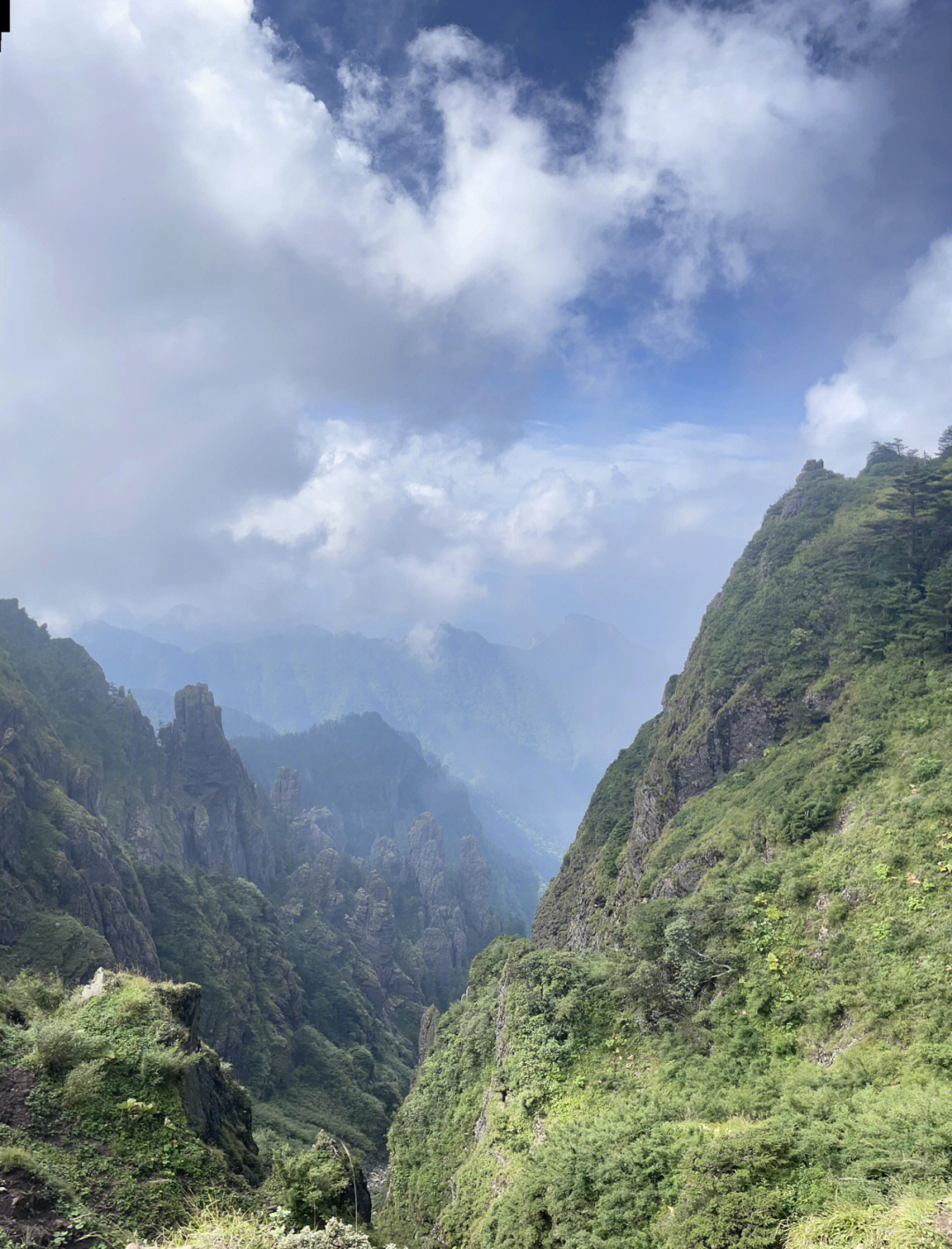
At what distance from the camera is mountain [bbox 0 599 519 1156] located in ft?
242

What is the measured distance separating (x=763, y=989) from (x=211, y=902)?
9887 centimetres

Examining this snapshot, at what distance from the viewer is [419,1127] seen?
40750 millimetres

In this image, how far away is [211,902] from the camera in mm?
102375

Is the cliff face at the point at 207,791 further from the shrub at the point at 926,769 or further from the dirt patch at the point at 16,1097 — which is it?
the shrub at the point at 926,769

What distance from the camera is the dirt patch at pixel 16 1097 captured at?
671 inches

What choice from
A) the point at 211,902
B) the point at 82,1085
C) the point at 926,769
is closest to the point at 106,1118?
the point at 82,1085

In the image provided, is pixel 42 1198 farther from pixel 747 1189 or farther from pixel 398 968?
pixel 398 968

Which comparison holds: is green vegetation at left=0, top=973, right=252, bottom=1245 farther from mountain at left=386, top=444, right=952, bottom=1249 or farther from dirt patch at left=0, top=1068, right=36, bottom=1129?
mountain at left=386, top=444, right=952, bottom=1249

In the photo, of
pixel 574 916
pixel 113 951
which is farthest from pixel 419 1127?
pixel 113 951

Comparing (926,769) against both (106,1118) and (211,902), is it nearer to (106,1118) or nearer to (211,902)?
(106,1118)

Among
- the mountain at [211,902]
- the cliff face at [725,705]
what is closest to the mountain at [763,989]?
the cliff face at [725,705]

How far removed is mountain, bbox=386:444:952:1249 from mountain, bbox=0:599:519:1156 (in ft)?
152

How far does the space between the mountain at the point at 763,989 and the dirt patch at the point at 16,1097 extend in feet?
50.8

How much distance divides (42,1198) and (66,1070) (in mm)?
6561
